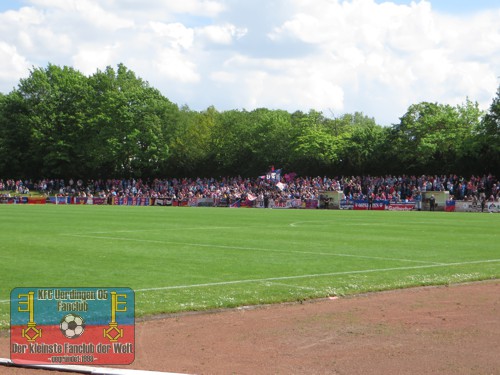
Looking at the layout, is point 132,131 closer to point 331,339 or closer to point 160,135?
point 160,135

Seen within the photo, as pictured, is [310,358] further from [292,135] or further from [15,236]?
[292,135]

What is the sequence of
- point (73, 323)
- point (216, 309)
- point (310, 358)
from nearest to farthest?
point (310, 358) → point (73, 323) → point (216, 309)

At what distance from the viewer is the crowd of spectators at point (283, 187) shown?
52.5m

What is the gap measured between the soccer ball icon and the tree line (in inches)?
2348

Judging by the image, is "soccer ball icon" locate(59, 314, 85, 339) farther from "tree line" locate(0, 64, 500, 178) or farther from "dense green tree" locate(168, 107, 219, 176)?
"dense green tree" locate(168, 107, 219, 176)

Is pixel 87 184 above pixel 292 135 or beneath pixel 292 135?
beneath

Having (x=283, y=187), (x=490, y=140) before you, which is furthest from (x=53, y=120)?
(x=490, y=140)

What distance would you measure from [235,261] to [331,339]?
317 inches

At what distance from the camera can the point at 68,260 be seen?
16.2 meters

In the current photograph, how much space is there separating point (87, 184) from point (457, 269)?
78.8m

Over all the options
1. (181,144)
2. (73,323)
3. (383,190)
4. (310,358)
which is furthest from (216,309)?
(181,144)

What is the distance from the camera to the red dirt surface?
23.6 feet

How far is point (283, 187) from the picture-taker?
213ft

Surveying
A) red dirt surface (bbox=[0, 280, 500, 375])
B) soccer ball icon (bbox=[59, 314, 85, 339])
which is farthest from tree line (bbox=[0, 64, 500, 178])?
soccer ball icon (bbox=[59, 314, 85, 339])
